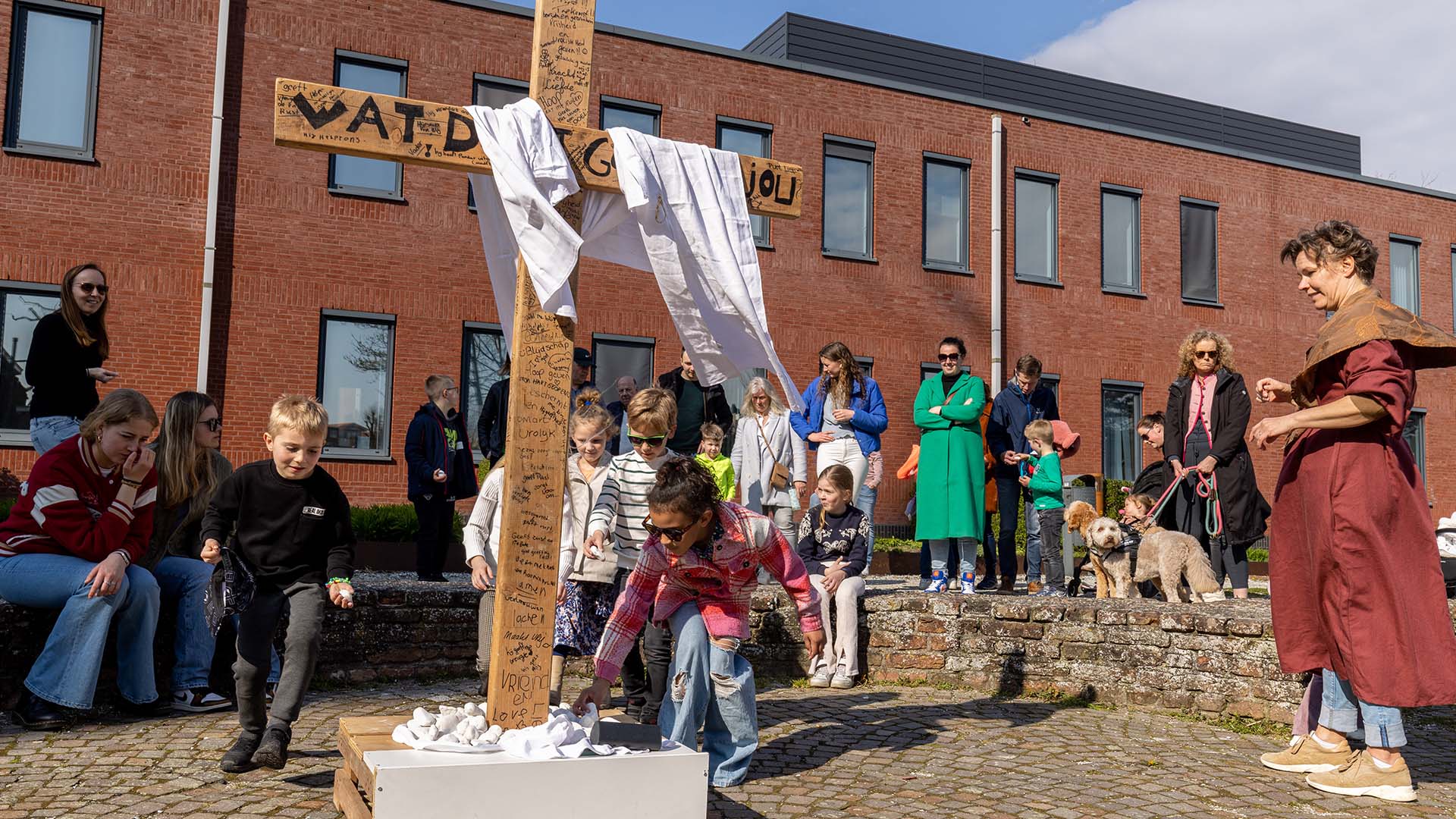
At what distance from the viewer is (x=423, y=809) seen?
345cm

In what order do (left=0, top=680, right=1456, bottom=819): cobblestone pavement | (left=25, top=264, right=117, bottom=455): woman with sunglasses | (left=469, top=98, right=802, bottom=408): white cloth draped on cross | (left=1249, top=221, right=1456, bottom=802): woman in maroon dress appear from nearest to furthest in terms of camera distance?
(left=469, top=98, right=802, bottom=408): white cloth draped on cross < (left=0, top=680, right=1456, bottom=819): cobblestone pavement < (left=1249, top=221, right=1456, bottom=802): woman in maroon dress < (left=25, top=264, right=117, bottom=455): woman with sunglasses

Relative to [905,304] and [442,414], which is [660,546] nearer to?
[442,414]

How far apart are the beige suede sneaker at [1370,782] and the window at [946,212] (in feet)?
50.6

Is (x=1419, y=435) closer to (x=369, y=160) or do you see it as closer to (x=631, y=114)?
(x=631, y=114)

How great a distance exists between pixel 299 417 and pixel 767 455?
5089 millimetres

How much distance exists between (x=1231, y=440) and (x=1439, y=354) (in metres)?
2.90

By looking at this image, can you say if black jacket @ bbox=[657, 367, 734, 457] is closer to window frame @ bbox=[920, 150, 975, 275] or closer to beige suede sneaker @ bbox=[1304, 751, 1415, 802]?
beige suede sneaker @ bbox=[1304, 751, 1415, 802]

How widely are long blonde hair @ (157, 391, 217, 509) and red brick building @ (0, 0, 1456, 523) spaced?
951 centimetres

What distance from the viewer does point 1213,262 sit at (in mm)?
22250

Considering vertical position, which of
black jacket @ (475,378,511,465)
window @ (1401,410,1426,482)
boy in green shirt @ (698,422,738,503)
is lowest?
boy in green shirt @ (698,422,738,503)

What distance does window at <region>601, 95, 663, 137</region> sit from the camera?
17.5 meters

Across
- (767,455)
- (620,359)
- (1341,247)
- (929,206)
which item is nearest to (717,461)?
(767,455)

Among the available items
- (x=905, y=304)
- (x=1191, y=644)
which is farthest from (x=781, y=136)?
(x=1191, y=644)

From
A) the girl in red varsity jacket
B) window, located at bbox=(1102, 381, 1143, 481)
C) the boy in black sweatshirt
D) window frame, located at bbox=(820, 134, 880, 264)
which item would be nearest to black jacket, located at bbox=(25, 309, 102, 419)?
the girl in red varsity jacket
